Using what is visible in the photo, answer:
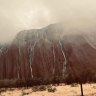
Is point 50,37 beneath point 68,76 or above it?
above

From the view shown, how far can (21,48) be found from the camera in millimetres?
107750

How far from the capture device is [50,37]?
10344 cm

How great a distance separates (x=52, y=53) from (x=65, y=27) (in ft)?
A: 34.4

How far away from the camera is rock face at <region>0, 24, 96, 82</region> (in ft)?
294

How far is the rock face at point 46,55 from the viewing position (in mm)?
89625

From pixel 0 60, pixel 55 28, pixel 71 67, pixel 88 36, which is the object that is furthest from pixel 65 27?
pixel 0 60

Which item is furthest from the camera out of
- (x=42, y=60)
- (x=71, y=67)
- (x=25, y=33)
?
(x=25, y=33)

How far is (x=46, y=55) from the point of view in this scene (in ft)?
327

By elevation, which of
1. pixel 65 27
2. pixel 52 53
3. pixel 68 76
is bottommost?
pixel 68 76

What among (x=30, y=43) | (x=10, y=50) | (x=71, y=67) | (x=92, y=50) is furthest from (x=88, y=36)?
(x=10, y=50)

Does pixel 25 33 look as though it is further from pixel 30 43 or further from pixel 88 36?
pixel 88 36

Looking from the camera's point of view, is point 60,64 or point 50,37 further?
point 50,37

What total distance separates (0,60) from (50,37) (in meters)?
21.9

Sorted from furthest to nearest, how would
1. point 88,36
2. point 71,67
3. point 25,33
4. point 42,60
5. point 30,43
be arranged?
point 25,33
point 30,43
point 42,60
point 88,36
point 71,67
